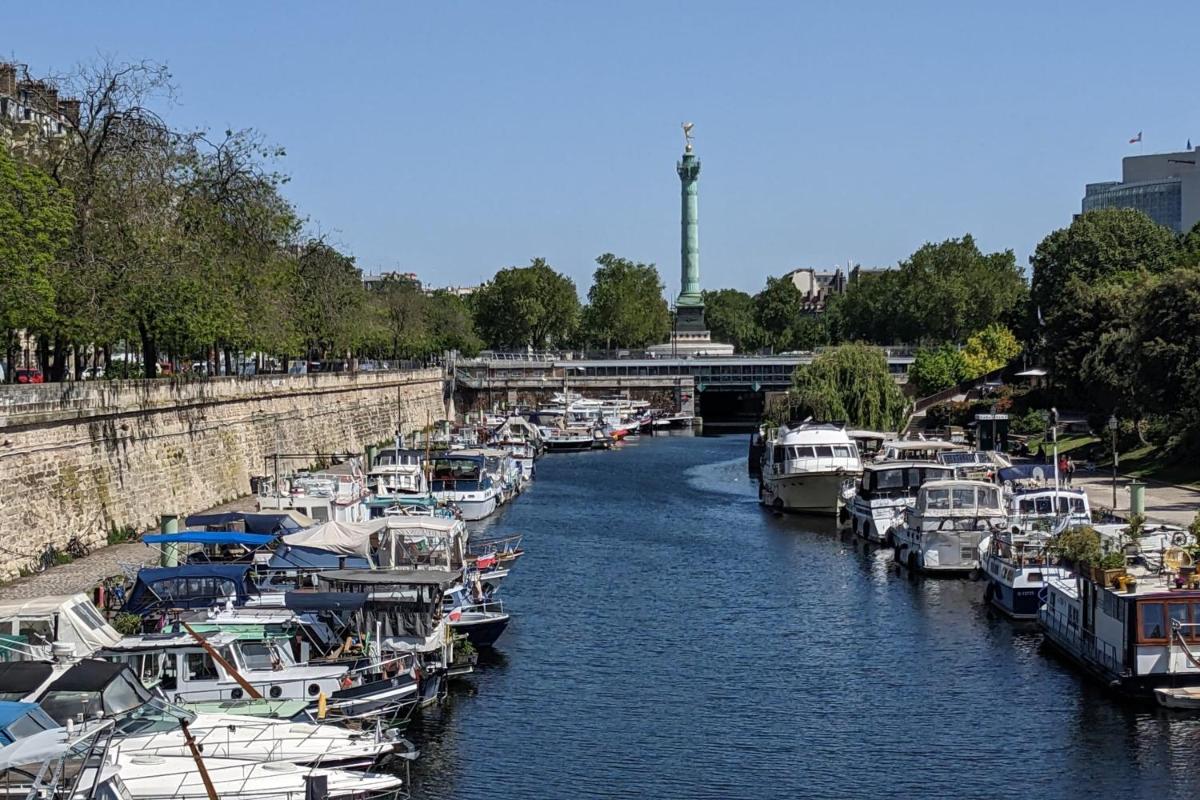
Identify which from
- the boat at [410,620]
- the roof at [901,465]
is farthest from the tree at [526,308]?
the boat at [410,620]

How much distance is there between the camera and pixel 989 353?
4916 inches

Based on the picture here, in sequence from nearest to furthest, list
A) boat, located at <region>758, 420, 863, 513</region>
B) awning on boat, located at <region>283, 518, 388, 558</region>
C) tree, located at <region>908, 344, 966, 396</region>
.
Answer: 1. awning on boat, located at <region>283, 518, 388, 558</region>
2. boat, located at <region>758, 420, 863, 513</region>
3. tree, located at <region>908, 344, 966, 396</region>

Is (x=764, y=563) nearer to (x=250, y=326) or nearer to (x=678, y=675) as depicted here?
(x=678, y=675)

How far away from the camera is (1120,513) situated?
54.9 metres

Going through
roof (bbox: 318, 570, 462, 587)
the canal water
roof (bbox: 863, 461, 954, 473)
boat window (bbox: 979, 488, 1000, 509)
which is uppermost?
roof (bbox: 863, 461, 954, 473)

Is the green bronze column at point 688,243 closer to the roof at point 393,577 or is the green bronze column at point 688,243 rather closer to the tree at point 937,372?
the tree at point 937,372

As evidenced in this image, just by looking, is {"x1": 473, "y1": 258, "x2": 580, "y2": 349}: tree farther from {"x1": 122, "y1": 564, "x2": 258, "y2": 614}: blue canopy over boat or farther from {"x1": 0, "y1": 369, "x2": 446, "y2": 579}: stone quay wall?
{"x1": 122, "y1": 564, "x2": 258, "y2": 614}: blue canopy over boat

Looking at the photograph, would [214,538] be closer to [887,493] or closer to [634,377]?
[887,493]

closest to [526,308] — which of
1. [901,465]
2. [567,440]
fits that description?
[567,440]

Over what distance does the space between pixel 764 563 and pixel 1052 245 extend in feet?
239

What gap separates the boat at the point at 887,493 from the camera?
2375 inches

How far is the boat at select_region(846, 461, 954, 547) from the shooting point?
6032cm

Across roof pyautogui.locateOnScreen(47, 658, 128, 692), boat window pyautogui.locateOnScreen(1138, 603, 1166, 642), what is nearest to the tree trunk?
roof pyautogui.locateOnScreen(47, 658, 128, 692)

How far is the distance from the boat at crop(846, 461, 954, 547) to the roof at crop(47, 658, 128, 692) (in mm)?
36494
